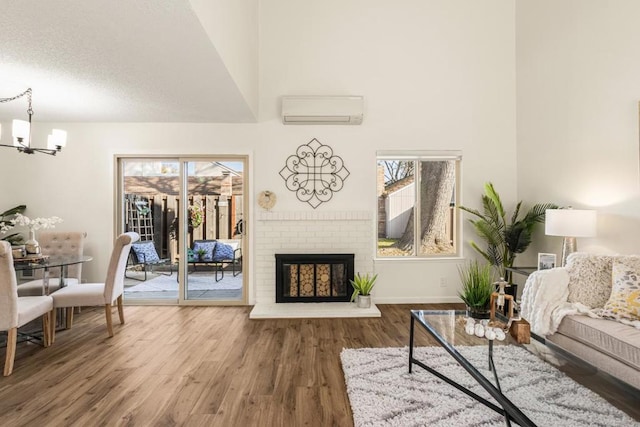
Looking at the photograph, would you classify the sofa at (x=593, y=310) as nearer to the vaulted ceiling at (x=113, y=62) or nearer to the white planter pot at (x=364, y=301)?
the white planter pot at (x=364, y=301)

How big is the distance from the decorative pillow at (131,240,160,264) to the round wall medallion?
158 cm

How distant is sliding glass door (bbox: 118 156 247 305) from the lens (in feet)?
15.1

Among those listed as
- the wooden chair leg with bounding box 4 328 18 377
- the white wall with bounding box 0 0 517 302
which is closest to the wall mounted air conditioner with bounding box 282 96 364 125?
the white wall with bounding box 0 0 517 302

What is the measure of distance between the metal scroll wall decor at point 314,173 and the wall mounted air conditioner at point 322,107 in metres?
0.38

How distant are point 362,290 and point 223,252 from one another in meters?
1.92

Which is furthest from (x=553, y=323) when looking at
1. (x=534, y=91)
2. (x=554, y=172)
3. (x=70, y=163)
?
(x=70, y=163)

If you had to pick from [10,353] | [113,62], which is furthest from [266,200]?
[10,353]

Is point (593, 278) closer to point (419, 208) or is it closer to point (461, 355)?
point (461, 355)

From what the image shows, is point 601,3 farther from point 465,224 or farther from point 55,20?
point 55,20

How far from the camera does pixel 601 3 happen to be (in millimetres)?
3352

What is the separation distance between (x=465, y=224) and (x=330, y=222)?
73.1 inches

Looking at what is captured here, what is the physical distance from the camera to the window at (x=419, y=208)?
4.79 m

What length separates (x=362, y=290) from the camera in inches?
167

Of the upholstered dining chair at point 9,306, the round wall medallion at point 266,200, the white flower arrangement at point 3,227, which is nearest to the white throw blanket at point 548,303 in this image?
the round wall medallion at point 266,200
